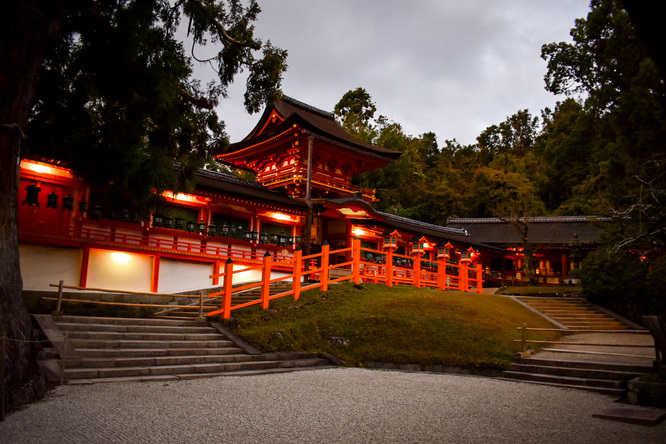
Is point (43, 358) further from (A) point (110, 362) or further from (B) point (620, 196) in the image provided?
(B) point (620, 196)

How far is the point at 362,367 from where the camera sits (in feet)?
33.5

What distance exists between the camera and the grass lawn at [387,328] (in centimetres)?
1048

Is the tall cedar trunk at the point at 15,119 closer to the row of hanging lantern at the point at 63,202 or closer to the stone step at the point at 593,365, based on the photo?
the row of hanging lantern at the point at 63,202

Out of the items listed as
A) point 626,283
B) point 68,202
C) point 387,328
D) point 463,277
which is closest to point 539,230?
point 463,277

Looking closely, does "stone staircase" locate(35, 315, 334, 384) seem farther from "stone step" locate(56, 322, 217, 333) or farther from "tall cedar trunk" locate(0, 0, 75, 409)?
"tall cedar trunk" locate(0, 0, 75, 409)

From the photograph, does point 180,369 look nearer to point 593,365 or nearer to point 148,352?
point 148,352

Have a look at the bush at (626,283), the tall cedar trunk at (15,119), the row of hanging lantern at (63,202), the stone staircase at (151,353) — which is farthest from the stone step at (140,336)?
the bush at (626,283)

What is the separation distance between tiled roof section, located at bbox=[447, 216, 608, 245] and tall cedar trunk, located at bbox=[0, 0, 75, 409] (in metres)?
29.3

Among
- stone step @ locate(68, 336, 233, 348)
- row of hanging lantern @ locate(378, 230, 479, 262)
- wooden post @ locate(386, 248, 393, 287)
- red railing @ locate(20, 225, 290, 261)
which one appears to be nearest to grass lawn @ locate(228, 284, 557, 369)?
stone step @ locate(68, 336, 233, 348)

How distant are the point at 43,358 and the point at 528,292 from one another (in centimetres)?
2060

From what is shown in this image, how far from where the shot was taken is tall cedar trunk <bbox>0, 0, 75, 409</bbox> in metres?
6.73

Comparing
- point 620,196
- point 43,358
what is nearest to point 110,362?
point 43,358

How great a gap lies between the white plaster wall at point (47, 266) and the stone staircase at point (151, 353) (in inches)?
205

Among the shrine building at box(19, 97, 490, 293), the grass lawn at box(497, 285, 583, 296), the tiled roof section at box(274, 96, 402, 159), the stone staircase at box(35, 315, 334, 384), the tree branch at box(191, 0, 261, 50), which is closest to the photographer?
the stone staircase at box(35, 315, 334, 384)
